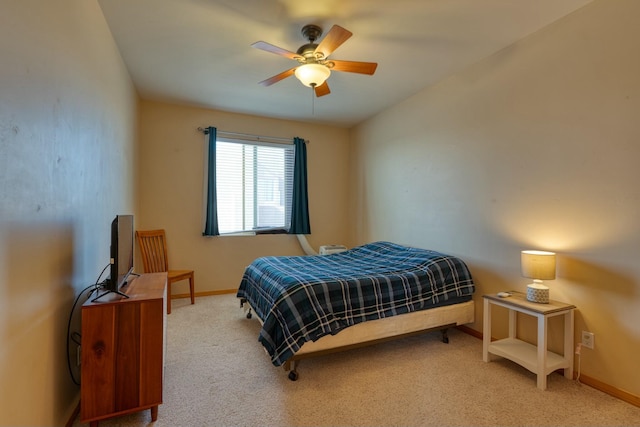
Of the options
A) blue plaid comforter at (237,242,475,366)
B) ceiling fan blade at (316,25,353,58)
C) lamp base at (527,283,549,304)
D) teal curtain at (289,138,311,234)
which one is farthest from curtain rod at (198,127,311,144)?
lamp base at (527,283,549,304)

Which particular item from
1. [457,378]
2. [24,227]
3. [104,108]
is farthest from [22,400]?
[457,378]

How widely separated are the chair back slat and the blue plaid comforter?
1358 millimetres

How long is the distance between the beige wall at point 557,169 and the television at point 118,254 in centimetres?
299

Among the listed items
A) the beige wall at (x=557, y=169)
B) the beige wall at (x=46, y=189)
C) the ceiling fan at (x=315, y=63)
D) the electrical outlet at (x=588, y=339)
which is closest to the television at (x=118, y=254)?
the beige wall at (x=46, y=189)

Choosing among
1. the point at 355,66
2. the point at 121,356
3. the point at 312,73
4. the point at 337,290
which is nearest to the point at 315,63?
the point at 312,73

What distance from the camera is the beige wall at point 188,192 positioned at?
4.14 meters

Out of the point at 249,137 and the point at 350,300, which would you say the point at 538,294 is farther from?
the point at 249,137

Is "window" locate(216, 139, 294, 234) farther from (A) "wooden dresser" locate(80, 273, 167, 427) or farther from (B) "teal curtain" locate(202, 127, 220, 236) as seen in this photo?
(A) "wooden dresser" locate(80, 273, 167, 427)

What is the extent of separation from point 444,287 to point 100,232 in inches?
116

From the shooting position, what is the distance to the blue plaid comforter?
2.24 meters

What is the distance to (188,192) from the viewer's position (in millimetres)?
4344

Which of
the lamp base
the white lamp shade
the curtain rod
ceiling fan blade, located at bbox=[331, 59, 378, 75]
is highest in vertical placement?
ceiling fan blade, located at bbox=[331, 59, 378, 75]

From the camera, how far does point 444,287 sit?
2.87 metres

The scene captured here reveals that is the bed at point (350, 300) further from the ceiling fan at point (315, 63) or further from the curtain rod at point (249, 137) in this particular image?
the curtain rod at point (249, 137)
